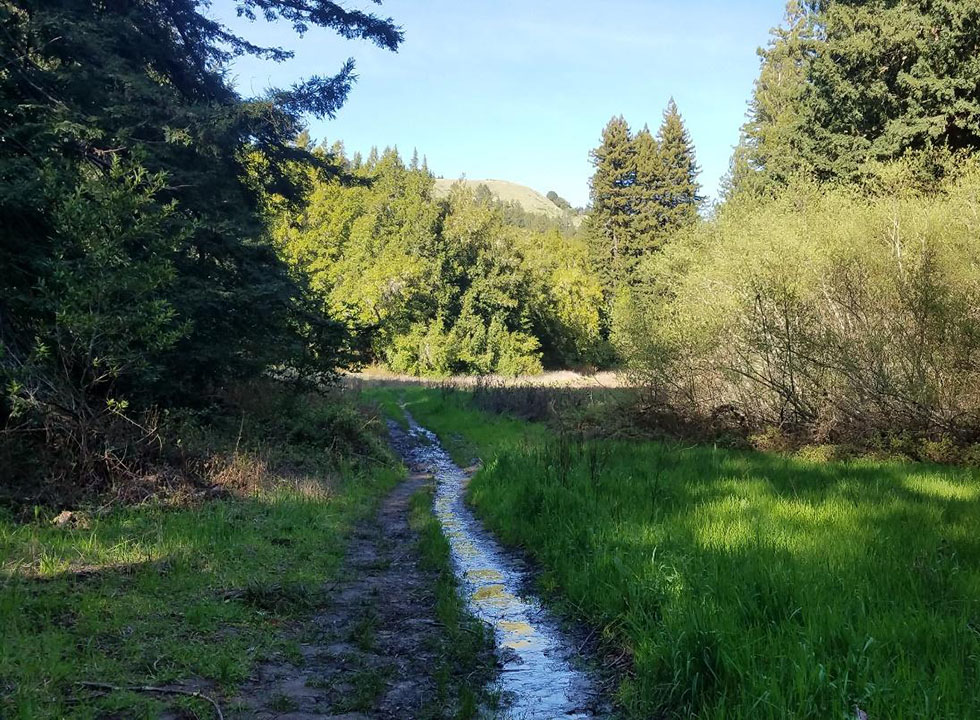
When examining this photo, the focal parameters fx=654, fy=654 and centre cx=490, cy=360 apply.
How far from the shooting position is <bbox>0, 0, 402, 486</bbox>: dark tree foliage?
8453 millimetres

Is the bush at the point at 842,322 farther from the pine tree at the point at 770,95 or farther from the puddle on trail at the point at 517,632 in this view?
the pine tree at the point at 770,95

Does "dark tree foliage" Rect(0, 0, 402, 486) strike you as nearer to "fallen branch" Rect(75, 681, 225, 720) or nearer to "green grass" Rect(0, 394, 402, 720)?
"green grass" Rect(0, 394, 402, 720)

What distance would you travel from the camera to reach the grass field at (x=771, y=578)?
3.72 meters

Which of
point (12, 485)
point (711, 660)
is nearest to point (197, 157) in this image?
point (12, 485)

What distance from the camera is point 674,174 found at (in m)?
58.1

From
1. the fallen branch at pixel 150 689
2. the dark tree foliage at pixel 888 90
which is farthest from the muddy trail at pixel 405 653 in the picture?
the dark tree foliage at pixel 888 90

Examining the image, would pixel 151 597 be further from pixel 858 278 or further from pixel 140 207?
pixel 858 278

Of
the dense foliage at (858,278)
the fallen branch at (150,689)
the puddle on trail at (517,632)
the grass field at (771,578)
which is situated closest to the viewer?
the grass field at (771,578)

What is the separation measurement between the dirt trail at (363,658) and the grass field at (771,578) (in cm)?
144

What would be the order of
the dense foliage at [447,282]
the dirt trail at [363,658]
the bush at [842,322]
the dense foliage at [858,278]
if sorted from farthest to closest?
1. the dense foliage at [447,282]
2. the dense foliage at [858,278]
3. the bush at [842,322]
4. the dirt trail at [363,658]

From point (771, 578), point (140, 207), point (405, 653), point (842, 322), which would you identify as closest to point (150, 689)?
point (405, 653)

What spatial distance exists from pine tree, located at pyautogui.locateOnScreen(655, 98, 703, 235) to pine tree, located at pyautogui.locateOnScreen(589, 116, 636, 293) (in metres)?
2.70

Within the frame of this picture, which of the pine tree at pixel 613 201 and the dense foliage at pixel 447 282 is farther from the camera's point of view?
the pine tree at pixel 613 201

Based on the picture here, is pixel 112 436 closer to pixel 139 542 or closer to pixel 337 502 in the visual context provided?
pixel 139 542
